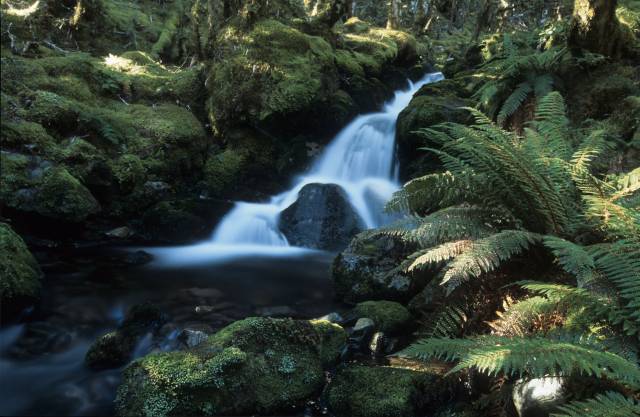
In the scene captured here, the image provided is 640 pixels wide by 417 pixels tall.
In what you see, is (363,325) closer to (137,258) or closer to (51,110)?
(137,258)

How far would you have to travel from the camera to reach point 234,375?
3.29 metres

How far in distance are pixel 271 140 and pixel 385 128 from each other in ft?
8.89

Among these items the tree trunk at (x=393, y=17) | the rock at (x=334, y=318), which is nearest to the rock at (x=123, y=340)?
the rock at (x=334, y=318)

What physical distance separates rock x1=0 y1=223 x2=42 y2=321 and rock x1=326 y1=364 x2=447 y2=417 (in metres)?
3.43

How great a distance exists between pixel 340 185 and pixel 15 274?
5.93 m

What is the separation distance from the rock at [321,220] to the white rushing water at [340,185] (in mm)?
222

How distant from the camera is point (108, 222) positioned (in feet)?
24.1

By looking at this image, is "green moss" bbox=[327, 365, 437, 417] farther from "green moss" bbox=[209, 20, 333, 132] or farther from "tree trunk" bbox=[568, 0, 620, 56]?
"green moss" bbox=[209, 20, 333, 132]

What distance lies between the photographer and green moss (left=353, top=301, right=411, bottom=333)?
4.35m

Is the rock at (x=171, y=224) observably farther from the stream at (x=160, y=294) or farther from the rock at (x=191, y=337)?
the rock at (x=191, y=337)

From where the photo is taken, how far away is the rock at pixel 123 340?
3.89 metres

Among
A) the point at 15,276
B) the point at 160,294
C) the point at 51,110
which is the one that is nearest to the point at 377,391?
the point at 160,294

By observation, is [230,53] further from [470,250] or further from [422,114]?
[470,250]

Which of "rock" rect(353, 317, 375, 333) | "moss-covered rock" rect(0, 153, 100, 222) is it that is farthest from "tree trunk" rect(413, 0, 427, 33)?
"rock" rect(353, 317, 375, 333)
